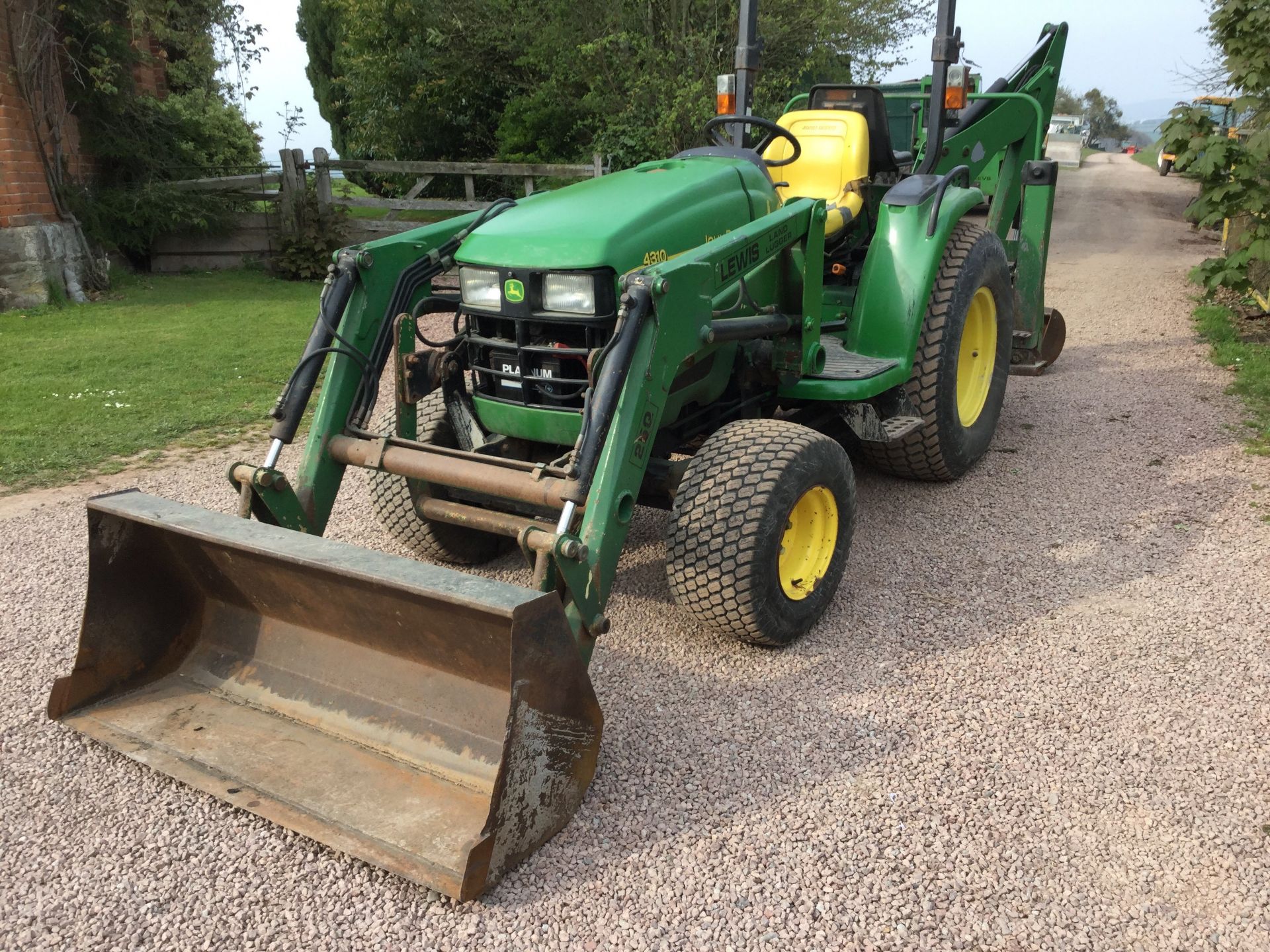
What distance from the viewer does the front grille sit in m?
3.52

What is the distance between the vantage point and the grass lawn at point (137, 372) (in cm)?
623

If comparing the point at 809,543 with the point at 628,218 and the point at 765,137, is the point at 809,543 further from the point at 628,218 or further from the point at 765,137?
the point at 765,137

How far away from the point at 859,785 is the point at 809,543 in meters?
1.09

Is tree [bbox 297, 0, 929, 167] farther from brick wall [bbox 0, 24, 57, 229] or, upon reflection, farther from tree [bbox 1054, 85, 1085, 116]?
tree [bbox 1054, 85, 1085, 116]

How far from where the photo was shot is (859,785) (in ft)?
9.47

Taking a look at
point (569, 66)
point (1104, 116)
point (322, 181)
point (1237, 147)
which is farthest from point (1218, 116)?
point (1104, 116)

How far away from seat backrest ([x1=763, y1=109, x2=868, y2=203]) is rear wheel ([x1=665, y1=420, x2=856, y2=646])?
1.93 metres

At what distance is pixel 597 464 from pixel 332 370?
3.98 feet

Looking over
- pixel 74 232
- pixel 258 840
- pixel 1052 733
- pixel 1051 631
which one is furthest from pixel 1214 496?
pixel 74 232

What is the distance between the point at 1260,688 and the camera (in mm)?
3357

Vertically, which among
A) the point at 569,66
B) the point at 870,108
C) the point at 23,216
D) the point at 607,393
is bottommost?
the point at 607,393

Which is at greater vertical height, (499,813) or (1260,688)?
(499,813)

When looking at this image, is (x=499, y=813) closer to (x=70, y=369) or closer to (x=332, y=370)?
(x=332, y=370)

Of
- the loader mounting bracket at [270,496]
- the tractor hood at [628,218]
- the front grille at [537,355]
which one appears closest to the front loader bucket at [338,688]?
the loader mounting bracket at [270,496]
